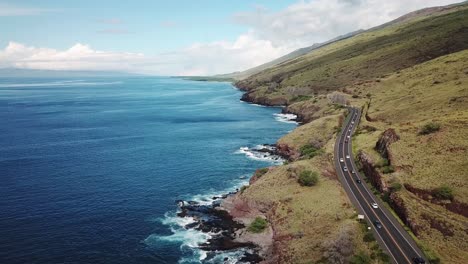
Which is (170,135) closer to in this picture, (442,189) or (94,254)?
(94,254)

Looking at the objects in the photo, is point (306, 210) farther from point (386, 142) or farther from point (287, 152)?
point (287, 152)

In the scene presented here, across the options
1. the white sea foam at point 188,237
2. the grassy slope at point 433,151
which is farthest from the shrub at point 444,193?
the white sea foam at point 188,237

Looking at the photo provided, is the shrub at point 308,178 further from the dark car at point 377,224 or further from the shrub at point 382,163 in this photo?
the dark car at point 377,224

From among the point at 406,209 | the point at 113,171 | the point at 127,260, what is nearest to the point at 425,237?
the point at 406,209

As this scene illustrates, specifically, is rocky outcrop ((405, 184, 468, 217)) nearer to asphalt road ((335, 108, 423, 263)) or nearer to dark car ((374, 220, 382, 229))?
asphalt road ((335, 108, 423, 263))

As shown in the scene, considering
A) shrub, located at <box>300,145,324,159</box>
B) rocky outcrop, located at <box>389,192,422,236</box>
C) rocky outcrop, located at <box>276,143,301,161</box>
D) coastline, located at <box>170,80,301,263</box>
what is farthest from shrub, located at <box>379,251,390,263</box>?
rocky outcrop, located at <box>276,143,301,161</box>
